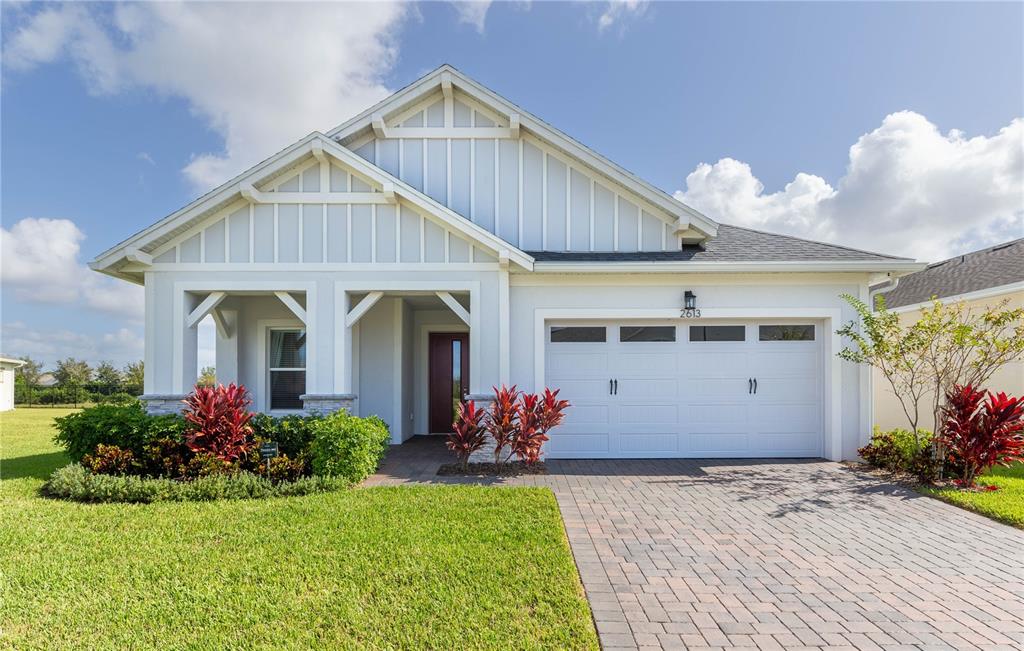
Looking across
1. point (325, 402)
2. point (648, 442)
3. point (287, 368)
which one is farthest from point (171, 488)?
point (648, 442)

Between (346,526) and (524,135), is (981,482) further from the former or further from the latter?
(524,135)

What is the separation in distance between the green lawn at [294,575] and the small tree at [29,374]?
3106cm

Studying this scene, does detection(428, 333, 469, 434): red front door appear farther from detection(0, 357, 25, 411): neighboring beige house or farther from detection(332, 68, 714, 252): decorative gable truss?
detection(0, 357, 25, 411): neighboring beige house

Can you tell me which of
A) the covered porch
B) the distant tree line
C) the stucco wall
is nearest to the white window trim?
the covered porch

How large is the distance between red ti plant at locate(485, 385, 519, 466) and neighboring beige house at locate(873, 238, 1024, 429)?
357 inches

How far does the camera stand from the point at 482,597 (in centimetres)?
341

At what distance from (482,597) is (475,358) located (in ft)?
16.0

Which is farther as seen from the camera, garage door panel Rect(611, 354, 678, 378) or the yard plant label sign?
garage door panel Rect(611, 354, 678, 378)

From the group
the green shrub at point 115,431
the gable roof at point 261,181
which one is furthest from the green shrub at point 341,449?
the gable roof at point 261,181

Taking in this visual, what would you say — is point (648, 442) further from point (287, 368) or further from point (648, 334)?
point (287, 368)

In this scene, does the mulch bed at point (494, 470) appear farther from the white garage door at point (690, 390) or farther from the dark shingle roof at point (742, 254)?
the dark shingle roof at point (742, 254)

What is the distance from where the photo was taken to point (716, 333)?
332 inches

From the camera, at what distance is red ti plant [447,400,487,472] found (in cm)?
735

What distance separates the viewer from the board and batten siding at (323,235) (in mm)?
7969
